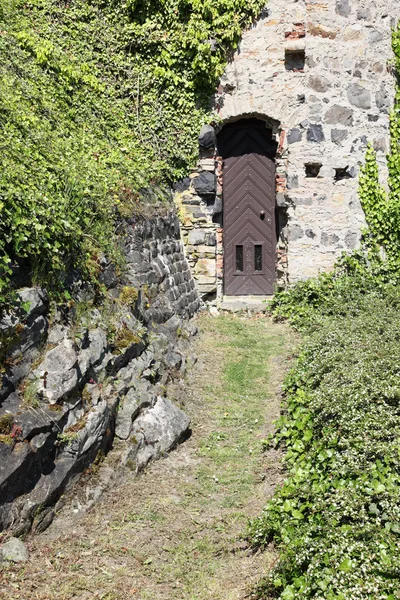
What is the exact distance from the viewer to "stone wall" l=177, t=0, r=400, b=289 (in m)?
8.59

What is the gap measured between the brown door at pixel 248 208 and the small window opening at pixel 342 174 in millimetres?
1102

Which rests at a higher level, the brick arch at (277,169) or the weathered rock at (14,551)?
the brick arch at (277,169)

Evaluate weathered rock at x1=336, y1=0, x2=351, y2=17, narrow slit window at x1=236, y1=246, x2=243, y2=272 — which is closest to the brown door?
narrow slit window at x1=236, y1=246, x2=243, y2=272

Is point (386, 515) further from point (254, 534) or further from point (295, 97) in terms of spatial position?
point (295, 97)

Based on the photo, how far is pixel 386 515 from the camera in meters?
3.24

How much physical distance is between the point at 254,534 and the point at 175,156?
629 cm

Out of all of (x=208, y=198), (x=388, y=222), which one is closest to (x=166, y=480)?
(x=208, y=198)

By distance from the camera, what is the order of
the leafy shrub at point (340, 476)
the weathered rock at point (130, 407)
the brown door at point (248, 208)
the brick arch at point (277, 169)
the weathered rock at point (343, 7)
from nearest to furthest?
the leafy shrub at point (340, 476), the weathered rock at point (130, 407), the weathered rock at point (343, 7), the brick arch at point (277, 169), the brown door at point (248, 208)

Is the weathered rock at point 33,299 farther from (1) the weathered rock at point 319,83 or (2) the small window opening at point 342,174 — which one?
(1) the weathered rock at point 319,83

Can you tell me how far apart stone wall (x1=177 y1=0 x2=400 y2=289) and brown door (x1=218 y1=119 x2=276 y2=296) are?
52cm

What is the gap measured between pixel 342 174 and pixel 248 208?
163 cm

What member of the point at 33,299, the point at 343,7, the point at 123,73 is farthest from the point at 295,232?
the point at 33,299

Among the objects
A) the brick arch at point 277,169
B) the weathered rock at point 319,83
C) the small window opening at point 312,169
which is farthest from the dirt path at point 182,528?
the weathered rock at point 319,83

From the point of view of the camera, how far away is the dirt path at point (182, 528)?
11.0ft
